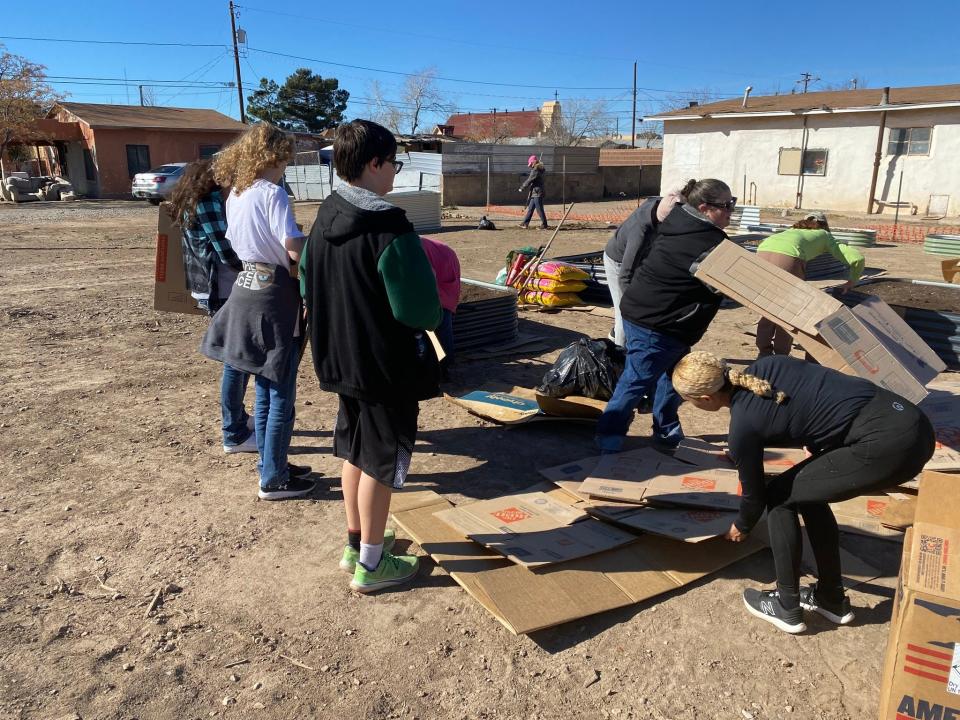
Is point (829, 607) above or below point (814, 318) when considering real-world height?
below

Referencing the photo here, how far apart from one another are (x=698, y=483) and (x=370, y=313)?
2028 millimetres

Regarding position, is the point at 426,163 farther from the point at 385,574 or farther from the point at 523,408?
the point at 385,574

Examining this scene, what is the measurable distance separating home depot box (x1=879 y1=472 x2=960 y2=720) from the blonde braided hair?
2.13ft

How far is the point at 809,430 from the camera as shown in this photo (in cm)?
254

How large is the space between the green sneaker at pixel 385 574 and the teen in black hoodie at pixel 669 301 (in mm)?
1603

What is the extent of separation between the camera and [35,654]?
262 centimetres

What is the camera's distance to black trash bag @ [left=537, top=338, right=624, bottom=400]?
16.7 ft

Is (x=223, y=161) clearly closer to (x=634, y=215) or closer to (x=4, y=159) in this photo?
(x=634, y=215)

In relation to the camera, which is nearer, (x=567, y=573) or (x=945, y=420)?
(x=567, y=573)

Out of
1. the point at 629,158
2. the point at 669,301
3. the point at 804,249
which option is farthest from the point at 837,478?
the point at 629,158

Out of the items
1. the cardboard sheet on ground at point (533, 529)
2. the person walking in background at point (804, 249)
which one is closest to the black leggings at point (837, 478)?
the cardboard sheet on ground at point (533, 529)

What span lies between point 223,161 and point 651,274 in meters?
2.34

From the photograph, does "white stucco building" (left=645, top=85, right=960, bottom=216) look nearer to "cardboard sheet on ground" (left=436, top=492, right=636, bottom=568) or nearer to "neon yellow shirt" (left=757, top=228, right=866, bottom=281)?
"neon yellow shirt" (left=757, top=228, right=866, bottom=281)

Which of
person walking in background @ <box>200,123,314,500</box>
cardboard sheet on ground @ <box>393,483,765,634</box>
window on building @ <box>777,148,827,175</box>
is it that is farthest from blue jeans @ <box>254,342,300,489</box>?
window on building @ <box>777,148,827,175</box>
